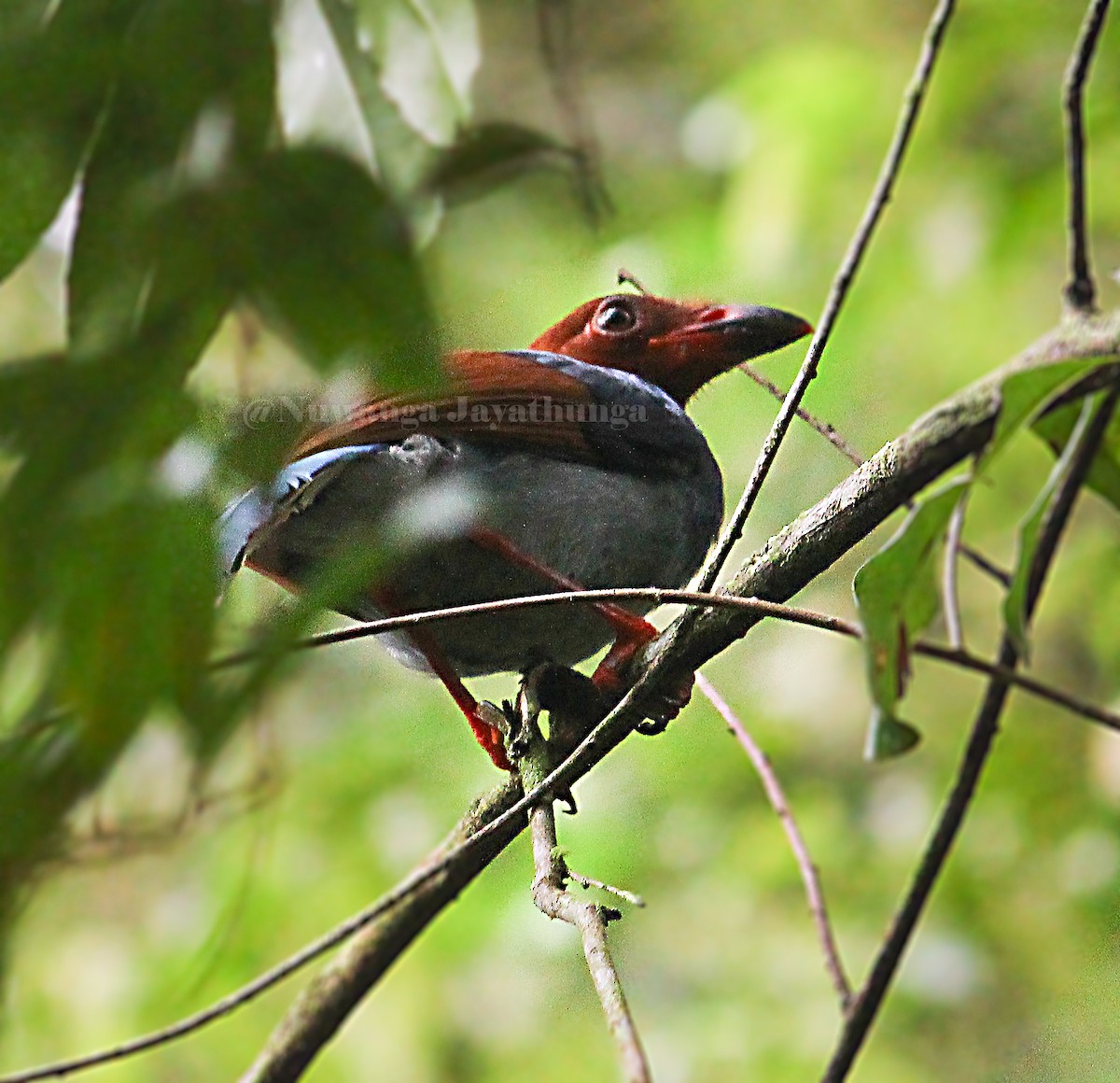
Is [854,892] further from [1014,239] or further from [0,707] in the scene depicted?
[0,707]

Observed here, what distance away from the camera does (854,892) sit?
275 centimetres

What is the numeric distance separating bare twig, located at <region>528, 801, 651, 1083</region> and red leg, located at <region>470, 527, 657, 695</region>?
0.75 feet

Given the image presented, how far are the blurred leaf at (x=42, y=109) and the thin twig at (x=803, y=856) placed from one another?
1.88ft

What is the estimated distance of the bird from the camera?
117 centimetres

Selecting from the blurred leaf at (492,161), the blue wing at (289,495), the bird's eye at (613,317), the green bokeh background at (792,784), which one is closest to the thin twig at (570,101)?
the blurred leaf at (492,161)

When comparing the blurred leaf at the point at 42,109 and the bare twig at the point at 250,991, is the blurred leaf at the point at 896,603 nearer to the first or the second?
the bare twig at the point at 250,991

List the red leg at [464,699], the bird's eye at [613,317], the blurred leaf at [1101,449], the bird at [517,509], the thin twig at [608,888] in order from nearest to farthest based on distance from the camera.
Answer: the blurred leaf at [1101,449] < the thin twig at [608,888] < the bird at [517,509] < the red leg at [464,699] < the bird's eye at [613,317]

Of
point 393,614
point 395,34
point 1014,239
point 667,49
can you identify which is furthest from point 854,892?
point 395,34

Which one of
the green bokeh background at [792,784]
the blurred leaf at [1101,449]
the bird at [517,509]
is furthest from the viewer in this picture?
the green bokeh background at [792,784]

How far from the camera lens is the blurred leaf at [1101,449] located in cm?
74

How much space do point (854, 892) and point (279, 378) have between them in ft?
8.15

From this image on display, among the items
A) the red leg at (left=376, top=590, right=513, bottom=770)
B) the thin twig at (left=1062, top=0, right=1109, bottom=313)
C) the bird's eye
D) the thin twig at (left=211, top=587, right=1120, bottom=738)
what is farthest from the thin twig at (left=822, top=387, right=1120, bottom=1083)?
the bird's eye

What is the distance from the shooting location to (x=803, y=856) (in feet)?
2.82

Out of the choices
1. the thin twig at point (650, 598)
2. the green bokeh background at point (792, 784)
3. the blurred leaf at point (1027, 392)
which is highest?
the blurred leaf at point (1027, 392)
